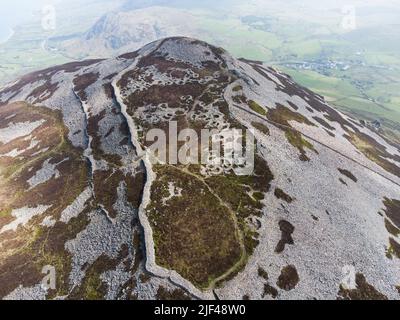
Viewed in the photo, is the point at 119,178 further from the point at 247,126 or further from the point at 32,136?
the point at 32,136

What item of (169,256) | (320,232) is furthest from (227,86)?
(169,256)

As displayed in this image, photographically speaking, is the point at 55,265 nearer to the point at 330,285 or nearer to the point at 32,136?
the point at 330,285

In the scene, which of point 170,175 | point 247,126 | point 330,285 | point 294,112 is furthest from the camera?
point 294,112

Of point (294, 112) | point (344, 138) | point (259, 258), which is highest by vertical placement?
point (259, 258)

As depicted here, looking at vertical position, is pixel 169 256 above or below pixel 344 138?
above

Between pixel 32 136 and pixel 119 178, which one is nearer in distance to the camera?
pixel 119 178
